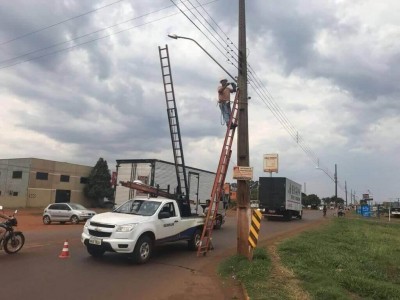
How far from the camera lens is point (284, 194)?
3584 cm

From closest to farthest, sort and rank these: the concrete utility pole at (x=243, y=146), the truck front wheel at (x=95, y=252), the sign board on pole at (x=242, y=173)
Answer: the truck front wheel at (x=95, y=252)
the concrete utility pole at (x=243, y=146)
the sign board on pole at (x=242, y=173)

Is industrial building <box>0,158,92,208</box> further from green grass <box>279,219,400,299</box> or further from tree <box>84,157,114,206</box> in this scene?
green grass <box>279,219,400,299</box>

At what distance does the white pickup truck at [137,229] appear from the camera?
441 inches

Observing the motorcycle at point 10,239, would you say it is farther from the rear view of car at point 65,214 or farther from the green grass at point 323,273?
the rear view of car at point 65,214

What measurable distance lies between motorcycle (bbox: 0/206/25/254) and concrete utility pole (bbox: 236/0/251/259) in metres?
6.46

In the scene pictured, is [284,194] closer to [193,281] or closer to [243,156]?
[243,156]

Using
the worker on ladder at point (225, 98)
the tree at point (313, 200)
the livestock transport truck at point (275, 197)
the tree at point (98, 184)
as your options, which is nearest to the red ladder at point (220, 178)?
the worker on ladder at point (225, 98)

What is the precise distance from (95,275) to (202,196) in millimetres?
17265

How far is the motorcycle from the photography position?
1214cm

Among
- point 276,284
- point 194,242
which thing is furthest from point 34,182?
point 276,284

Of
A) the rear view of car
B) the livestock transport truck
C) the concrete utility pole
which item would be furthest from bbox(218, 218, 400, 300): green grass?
the livestock transport truck

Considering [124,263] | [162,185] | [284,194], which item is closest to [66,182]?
[284,194]

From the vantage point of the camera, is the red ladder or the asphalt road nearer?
the asphalt road

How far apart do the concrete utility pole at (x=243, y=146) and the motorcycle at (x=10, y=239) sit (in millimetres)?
6456
